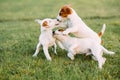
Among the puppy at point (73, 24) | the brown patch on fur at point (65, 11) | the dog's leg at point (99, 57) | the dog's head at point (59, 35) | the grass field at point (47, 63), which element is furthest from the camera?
the dog's head at point (59, 35)

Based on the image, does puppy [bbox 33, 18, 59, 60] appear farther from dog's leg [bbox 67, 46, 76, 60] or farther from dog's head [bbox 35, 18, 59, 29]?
dog's leg [bbox 67, 46, 76, 60]

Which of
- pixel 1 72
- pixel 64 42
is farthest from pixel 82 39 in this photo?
pixel 1 72

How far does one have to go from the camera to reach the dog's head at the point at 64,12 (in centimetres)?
709

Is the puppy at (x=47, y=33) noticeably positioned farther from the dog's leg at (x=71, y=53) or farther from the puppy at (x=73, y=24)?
the dog's leg at (x=71, y=53)

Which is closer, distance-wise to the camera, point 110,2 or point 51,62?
point 51,62

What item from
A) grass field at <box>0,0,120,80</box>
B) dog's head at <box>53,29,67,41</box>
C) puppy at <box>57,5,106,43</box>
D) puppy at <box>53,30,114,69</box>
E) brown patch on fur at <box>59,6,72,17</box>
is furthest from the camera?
dog's head at <box>53,29,67,41</box>

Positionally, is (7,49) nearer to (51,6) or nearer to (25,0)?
(51,6)

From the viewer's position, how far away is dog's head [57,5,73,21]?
7.09m

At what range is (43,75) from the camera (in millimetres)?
6254

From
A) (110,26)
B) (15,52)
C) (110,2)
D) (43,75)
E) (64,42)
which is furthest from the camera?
(110,2)

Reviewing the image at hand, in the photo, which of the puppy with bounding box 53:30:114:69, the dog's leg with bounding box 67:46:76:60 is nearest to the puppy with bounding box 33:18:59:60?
the puppy with bounding box 53:30:114:69

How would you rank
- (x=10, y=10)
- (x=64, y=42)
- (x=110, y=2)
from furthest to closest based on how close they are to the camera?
(x=110, y=2), (x=10, y=10), (x=64, y=42)

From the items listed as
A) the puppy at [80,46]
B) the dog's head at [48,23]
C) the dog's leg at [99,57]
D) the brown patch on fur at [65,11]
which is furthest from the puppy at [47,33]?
the dog's leg at [99,57]

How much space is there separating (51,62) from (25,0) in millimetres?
17066
